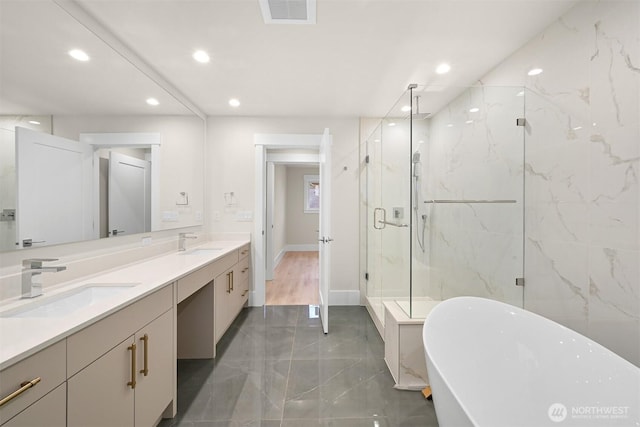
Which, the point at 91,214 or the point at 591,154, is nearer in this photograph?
the point at 591,154

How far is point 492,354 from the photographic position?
1373 millimetres

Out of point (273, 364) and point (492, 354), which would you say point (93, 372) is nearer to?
point (273, 364)

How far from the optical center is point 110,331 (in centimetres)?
105

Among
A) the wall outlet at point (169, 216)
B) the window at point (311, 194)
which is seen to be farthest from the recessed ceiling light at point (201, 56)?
the window at point (311, 194)

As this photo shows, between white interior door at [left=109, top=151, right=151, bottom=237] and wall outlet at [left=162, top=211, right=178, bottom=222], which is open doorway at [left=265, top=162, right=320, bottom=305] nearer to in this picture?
wall outlet at [left=162, top=211, right=178, bottom=222]

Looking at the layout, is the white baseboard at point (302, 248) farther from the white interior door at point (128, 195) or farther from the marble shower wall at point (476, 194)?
the white interior door at point (128, 195)

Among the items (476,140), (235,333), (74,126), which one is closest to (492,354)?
(476,140)

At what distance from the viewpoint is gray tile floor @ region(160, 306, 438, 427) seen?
156 cm

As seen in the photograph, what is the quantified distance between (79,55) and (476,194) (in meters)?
2.99

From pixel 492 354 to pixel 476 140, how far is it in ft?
5.68

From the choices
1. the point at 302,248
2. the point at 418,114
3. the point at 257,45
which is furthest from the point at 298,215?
the point at 257,45

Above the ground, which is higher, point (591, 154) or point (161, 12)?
point (161, 12)

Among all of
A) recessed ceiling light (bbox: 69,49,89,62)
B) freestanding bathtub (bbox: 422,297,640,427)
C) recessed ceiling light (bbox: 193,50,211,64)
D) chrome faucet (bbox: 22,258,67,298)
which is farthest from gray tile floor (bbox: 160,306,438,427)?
recessed ceiling light (bbox: 193,50,211,64)

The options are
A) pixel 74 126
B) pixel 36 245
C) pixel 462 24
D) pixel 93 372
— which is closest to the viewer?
pixel 93 372
